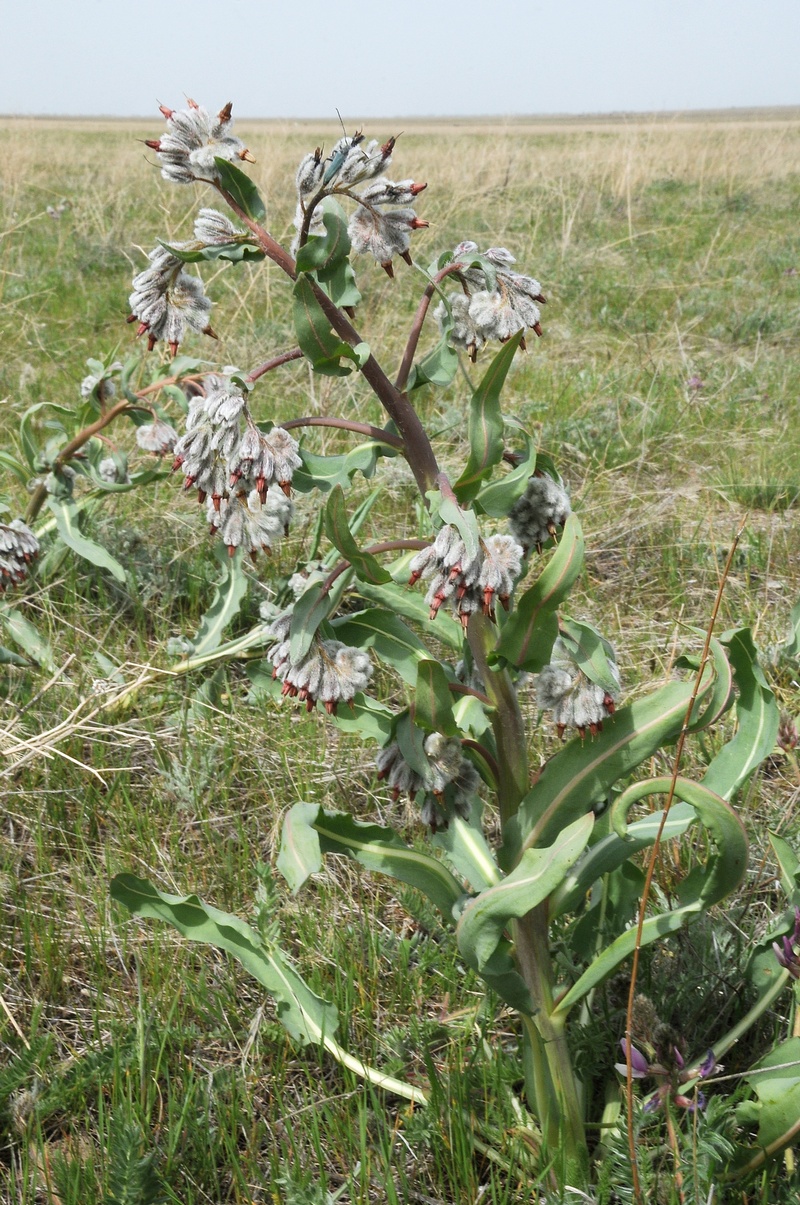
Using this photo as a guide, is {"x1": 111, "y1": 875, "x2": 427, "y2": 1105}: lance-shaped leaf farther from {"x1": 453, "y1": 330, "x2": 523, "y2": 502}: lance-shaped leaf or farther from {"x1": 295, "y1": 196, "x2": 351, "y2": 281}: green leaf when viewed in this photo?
{"x1": 295, "y1": 196, "x2": 351, "y2": 281}: green leaf

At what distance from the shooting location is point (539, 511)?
153 centimetres

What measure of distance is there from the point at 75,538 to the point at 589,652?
6.94 ft

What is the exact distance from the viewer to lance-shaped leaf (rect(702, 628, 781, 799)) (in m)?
1.55

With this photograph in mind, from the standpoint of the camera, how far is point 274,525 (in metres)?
1.72

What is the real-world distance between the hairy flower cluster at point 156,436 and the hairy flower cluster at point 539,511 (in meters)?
1.86

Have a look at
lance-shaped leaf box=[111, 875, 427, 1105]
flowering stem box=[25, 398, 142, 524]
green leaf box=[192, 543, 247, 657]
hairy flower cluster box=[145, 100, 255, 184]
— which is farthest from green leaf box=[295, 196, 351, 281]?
flowering stem box=[25, 398, 142, 524]

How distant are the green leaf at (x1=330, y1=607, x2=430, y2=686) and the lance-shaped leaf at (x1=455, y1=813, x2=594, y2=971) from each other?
1.17ft

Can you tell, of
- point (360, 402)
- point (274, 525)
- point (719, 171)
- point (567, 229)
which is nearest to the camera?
point (274, 525)

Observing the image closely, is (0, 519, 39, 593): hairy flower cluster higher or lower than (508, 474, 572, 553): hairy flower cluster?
lower

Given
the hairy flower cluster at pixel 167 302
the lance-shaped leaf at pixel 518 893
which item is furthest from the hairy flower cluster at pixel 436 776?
the hairy flower cluster at pixel 167 302

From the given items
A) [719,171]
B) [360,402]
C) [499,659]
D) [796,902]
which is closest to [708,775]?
[796,902]

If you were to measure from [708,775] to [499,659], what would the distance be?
0.42m

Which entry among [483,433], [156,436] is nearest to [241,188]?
[483,433]

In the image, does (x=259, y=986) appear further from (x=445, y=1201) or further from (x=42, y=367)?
(x=42, y=367)
